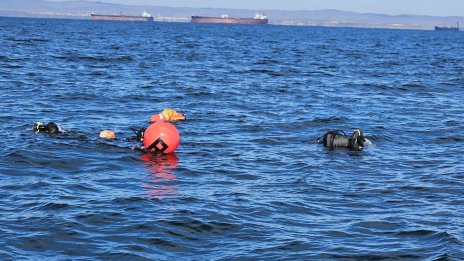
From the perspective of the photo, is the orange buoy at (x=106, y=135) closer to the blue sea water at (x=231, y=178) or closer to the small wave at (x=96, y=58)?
the blue sea water at (x=231, y=178)

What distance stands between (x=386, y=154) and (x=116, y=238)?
28.3 feet

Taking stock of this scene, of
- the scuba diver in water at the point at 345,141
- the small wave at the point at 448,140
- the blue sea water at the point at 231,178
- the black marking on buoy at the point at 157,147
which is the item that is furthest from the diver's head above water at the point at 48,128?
the small wave at the point at 448,140

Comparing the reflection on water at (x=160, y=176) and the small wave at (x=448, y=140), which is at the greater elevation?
the reflection on water at (x=160, y=176)

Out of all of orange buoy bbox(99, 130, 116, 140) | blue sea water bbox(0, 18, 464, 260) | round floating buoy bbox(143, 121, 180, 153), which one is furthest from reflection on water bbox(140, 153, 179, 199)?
orange buoy bbox(99, 130, 116, 140)

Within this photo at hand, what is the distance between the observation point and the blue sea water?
35.6ft

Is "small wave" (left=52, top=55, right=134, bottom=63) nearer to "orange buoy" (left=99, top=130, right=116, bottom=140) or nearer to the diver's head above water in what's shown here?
the diver's head above water

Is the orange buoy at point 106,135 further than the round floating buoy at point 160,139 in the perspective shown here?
Yes

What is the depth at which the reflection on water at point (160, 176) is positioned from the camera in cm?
1352

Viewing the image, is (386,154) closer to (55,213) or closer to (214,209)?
(214,209)

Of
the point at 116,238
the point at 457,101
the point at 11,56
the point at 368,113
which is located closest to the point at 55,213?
the point at 116,238

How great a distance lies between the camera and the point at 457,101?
29562 mm

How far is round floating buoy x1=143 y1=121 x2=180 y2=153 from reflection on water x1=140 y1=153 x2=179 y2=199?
0.16 m

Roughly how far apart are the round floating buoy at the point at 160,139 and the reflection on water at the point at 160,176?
6.4 inches

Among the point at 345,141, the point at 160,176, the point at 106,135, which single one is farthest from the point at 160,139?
the point at 345,141
